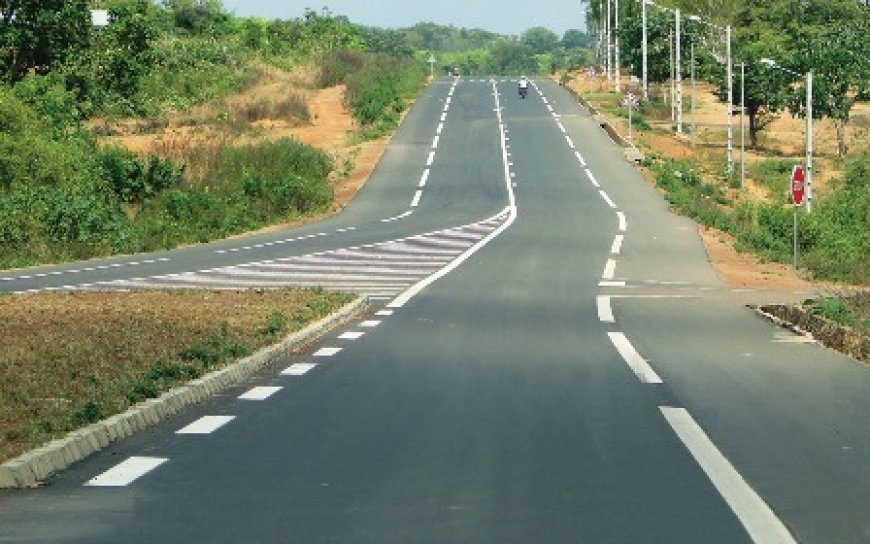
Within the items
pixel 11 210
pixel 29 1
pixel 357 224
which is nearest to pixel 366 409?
pixel 11 210

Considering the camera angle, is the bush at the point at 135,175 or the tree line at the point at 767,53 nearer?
the bush at the point at 135,175

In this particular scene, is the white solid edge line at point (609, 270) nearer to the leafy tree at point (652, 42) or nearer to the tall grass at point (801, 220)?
the tall grass at point (801, 220)

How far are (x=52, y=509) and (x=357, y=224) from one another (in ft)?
151

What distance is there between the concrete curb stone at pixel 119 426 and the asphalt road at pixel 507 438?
0.17 metres

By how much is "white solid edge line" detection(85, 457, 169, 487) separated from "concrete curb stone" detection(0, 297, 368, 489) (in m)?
0.31

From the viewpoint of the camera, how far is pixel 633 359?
61.8 feet

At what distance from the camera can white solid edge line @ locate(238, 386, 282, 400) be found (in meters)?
14.5

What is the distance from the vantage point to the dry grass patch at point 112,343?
12.2m

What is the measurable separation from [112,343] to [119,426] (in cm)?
539

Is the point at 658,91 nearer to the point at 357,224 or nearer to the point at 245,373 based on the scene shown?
the point at 357,224

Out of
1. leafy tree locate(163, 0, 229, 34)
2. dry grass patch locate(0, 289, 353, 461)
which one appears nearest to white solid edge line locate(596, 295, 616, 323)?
dry grass patch locate(0, 289, 353, 461)

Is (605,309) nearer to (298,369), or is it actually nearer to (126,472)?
(298,369)

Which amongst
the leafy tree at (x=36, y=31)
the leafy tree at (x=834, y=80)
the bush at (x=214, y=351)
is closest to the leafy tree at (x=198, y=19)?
the leafy tree at (x=834, y=80)

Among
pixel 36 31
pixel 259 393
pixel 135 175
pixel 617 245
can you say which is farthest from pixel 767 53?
pixel 259 393
